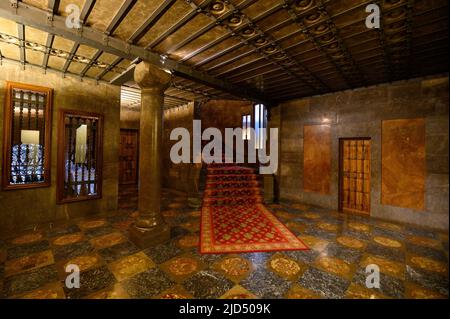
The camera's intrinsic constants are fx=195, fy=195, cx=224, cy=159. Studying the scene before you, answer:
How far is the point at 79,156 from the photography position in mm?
6141

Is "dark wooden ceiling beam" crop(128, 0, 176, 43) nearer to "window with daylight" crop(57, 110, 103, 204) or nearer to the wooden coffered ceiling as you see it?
the wooden coffered ceiling

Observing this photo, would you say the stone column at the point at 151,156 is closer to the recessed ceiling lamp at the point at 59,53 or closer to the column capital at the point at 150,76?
the column capital at the point at 150,76

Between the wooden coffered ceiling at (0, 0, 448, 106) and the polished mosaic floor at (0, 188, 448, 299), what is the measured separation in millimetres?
3412

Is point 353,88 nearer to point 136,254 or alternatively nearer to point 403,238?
point 403,238

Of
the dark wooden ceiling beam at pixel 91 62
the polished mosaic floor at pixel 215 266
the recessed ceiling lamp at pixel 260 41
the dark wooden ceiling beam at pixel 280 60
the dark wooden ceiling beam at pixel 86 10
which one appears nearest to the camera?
the polished mosaic floor at pixel 215 266

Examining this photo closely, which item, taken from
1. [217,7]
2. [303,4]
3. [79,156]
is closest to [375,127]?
[303,4]

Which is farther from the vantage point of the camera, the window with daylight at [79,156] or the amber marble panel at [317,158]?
the amber marble panel at [317,158]

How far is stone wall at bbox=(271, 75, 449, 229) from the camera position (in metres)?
5.00

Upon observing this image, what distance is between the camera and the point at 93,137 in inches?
237

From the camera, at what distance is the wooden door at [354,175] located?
6.60 meters

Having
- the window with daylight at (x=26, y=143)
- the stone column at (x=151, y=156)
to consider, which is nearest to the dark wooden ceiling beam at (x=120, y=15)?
the stone column at (x=151, y=156)

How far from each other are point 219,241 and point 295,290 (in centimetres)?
181

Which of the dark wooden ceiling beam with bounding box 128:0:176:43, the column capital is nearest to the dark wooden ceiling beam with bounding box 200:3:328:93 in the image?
the dark wooden ceiling beam with bounding box 128:0:176:43

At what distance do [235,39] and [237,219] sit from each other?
173 inches
